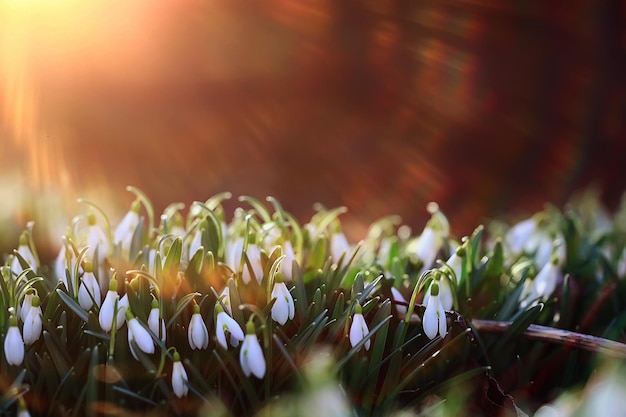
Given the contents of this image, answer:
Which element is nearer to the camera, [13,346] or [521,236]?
[13,346]

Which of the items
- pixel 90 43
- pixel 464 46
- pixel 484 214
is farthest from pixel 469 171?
pixel 90 43

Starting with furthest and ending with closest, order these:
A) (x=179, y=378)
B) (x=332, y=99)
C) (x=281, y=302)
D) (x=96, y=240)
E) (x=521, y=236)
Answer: (x=332, y=99) → (x=521, y=236) → (x=96, y=240) → (x=281, y=302) → (x=179, y=378)

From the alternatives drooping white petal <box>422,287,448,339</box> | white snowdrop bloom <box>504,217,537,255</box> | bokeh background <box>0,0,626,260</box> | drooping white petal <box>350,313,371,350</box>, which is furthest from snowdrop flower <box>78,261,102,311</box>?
bokeh background <box>0,0,626,260</box>

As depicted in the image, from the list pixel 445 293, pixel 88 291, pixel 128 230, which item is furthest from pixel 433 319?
pixel 128 230

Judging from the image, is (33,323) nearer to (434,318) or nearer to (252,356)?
(252,356)

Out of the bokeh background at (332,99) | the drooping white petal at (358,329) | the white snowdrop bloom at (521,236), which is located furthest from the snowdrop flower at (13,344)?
the bokeh background at (332,99)

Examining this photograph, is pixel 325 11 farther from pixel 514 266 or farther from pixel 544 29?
pixel 514 266

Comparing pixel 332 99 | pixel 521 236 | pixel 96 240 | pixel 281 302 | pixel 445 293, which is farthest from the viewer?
pixel 332 99

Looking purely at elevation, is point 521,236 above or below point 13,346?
below

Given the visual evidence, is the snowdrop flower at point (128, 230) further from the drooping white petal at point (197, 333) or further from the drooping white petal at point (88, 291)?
the drooping white petal at point (197, 333)
